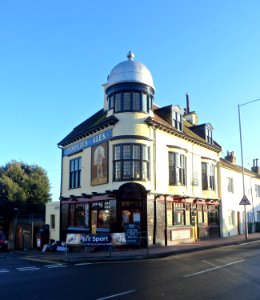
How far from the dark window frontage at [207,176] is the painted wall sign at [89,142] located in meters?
10.1

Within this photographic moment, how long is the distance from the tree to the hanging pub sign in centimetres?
2318

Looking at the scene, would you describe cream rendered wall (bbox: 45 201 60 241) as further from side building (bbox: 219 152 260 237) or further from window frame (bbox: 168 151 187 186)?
side building (bbox: 219 152 260 237)

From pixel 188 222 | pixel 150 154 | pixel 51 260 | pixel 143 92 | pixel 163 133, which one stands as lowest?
pixel 51 260

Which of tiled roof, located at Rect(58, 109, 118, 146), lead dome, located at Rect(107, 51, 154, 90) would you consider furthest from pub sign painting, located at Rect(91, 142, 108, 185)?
lead dome, located at Rect(107, 51, 154, 90)

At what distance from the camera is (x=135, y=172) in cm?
2197

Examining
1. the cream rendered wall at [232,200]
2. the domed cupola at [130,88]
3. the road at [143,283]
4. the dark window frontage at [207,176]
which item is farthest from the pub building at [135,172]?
the road at [143,283]

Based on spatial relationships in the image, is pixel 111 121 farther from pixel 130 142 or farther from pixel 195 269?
pixel 195 269

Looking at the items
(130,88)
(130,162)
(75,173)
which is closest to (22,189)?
(75,173)

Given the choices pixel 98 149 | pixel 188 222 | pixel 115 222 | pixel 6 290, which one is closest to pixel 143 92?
pixel 98 149

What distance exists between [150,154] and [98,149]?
3.92 meters

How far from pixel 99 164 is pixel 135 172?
10.6 ft

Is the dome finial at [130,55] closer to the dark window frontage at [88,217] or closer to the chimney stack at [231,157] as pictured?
the dark window frontage at [88,217]

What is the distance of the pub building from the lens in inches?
862

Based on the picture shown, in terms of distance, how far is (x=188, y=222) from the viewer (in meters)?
26.0
